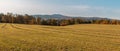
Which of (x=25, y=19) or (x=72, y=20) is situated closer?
(x=72, y=20)

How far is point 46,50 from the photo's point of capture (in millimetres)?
15156

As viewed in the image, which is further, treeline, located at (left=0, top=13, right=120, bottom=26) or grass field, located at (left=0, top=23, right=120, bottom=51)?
treeline, located at (left=0, top=13, right=120, bottom=26)

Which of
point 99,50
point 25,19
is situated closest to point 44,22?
point 25,19

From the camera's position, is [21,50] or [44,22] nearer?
[21,50]

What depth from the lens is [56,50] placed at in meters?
15.2

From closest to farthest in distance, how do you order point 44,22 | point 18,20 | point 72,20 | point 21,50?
point 21,50 → point 44,22 → point 72,20 → point 18,20

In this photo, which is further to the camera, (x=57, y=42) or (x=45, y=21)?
(x=45, y=21)

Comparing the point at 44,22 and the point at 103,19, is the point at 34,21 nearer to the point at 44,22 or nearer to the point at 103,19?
the point at 44,22

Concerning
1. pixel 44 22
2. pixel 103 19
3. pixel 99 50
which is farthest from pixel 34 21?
pixel 99 50

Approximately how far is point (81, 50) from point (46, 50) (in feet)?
8.27

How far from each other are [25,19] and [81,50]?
442 feet

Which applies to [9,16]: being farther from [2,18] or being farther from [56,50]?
[56,50]

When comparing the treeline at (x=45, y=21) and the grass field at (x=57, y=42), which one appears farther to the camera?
the treeline at (x=45, y=21)

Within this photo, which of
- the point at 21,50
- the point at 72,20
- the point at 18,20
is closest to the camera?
the point at 21,50
